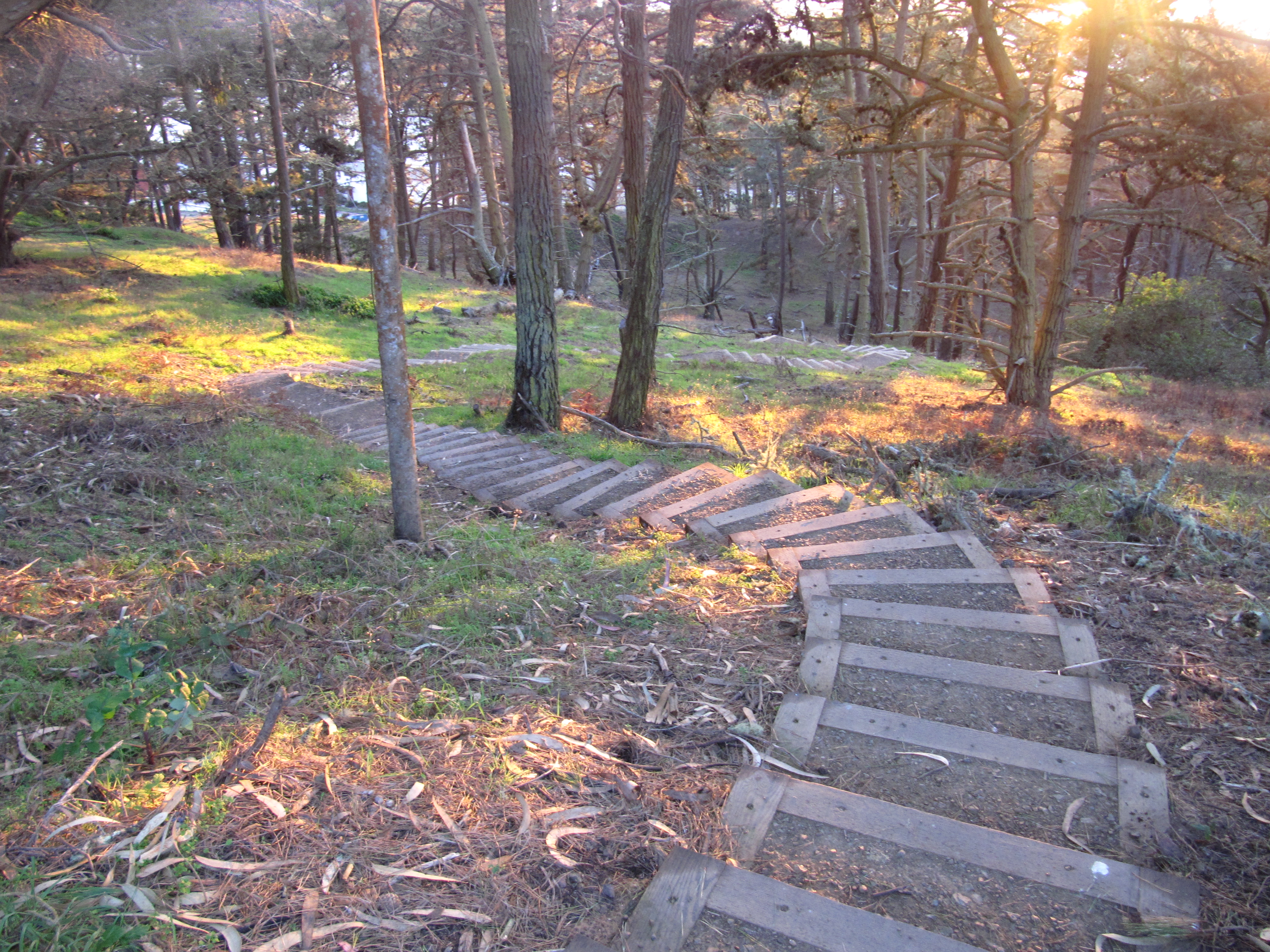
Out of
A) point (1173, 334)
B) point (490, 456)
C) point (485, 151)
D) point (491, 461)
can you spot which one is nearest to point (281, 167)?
point (485, 151)

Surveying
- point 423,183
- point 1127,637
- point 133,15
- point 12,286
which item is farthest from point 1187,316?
point 423,183

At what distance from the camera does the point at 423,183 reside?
34.0 metres

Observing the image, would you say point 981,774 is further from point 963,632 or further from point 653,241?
point 653,241

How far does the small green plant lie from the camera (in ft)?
8.05

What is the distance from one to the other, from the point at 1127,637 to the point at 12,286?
57.4 feet

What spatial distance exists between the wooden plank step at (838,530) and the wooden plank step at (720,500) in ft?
1.60

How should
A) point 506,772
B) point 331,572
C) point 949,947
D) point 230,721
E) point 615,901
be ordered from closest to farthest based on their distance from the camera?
point 949,947 → point 615,901 → point 506,772 → point 230,721 → point 331,572

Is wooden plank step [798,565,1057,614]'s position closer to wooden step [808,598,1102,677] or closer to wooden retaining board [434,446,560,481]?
wooden step [808,598,1102,677]

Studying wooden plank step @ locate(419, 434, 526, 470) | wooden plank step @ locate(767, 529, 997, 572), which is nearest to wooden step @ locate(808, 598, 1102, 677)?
wooden plank step @ locate(767, 529, 997, 572)

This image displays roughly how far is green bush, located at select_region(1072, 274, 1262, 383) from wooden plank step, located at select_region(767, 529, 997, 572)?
1533cm

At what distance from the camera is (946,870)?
216 cm

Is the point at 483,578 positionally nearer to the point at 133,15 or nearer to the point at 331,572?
the point at 331,572

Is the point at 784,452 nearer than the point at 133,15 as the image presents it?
Yes

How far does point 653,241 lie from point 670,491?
129 inches
